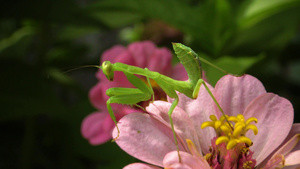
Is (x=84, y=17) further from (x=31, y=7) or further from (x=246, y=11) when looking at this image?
(x=246, y=11)

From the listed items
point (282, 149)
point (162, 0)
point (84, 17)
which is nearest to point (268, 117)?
point (282, 149)

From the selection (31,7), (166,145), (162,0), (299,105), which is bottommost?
(299,105)

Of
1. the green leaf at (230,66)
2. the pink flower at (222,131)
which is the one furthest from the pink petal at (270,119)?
the green leaf at (230,66)

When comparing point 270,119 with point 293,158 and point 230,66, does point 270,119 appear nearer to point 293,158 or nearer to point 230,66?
point 293,158

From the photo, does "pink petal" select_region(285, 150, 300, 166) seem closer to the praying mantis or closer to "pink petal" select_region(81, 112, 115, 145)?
the praying mantis

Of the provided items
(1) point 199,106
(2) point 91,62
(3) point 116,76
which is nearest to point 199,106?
(1) point 199,106

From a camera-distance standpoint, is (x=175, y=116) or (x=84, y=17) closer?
(x=175, y=116)

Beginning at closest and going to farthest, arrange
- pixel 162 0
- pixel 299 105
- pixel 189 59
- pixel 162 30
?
pixel 189 59 → pixel 162 0 → pixel 299 105 → pixel 162 30
